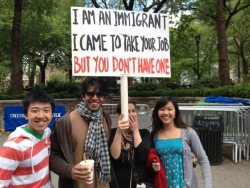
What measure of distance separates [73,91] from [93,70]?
19093 millimetres

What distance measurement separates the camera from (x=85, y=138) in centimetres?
279

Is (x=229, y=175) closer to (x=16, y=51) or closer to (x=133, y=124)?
(x=133, y=124)

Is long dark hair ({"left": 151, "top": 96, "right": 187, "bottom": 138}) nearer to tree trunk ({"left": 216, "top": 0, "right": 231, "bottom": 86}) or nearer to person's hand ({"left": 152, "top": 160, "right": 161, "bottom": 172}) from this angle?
person's hand ({"left": 152, "top": 160, "right": 161, "bottom": 172})

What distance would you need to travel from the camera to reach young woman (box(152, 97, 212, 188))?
3.09 meters

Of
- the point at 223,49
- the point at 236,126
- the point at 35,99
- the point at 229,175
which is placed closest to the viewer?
the point at 35,99

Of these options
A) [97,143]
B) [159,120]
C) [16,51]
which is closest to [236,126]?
[159,120]

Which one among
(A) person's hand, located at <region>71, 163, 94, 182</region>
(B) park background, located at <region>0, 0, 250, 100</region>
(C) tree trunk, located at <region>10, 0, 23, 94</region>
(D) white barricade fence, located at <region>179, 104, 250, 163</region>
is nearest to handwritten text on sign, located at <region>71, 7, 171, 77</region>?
(A) person's hand, located at <region>71, 163, 94, 182</region>

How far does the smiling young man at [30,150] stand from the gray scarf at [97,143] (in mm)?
285

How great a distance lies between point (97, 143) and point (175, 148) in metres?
0.70

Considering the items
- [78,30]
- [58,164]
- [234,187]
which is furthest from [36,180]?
[234,187]

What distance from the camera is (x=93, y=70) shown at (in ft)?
10.4

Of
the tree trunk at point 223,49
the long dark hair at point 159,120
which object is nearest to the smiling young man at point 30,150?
the long dark hair at point 159,120

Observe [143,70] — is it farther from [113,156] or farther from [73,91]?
[73,91]

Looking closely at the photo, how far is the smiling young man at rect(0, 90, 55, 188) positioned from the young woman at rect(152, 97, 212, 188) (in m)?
0.89
